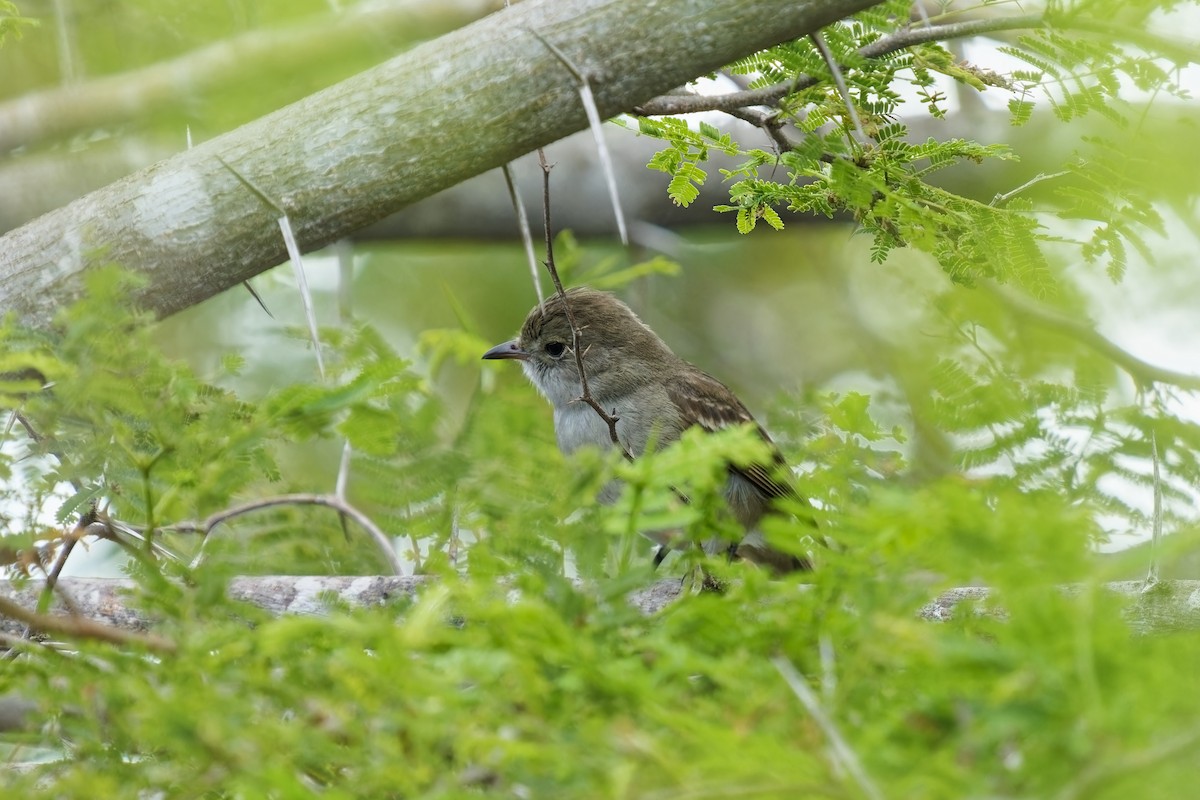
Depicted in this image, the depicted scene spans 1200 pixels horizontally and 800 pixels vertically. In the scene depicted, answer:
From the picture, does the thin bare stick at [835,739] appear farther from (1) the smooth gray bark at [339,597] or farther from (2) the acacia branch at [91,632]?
(1) the smooth gray bark at [339,597]

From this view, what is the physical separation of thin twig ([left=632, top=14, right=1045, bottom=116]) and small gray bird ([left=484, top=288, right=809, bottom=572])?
2.78 metres

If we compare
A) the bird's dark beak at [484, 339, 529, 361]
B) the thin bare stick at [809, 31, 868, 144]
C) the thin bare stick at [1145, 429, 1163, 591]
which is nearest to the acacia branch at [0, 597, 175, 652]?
the thin bare stick at [1145, 429, 1163, 591]

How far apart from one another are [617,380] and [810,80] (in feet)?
11.9

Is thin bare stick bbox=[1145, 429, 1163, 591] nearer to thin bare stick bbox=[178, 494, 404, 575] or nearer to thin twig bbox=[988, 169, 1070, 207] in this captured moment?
thin twig bbox=[988, 169, 1070, 207]

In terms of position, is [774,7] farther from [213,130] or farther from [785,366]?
[785,366]

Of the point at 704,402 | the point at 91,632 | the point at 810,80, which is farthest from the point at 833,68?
the point at 704,402

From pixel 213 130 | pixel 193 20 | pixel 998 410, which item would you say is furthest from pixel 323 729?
pixel 193 20

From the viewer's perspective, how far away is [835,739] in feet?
4.91

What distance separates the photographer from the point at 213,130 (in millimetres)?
4273

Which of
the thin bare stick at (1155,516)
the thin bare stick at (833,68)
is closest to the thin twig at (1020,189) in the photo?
the thin bare stick at (833,68)

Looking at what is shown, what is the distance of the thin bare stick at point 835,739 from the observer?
144 cm

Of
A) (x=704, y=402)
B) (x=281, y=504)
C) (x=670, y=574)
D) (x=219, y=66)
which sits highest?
(x=219, y=66)

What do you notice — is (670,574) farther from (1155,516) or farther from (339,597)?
(1155,516)

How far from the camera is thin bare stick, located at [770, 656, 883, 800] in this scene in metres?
1.44
